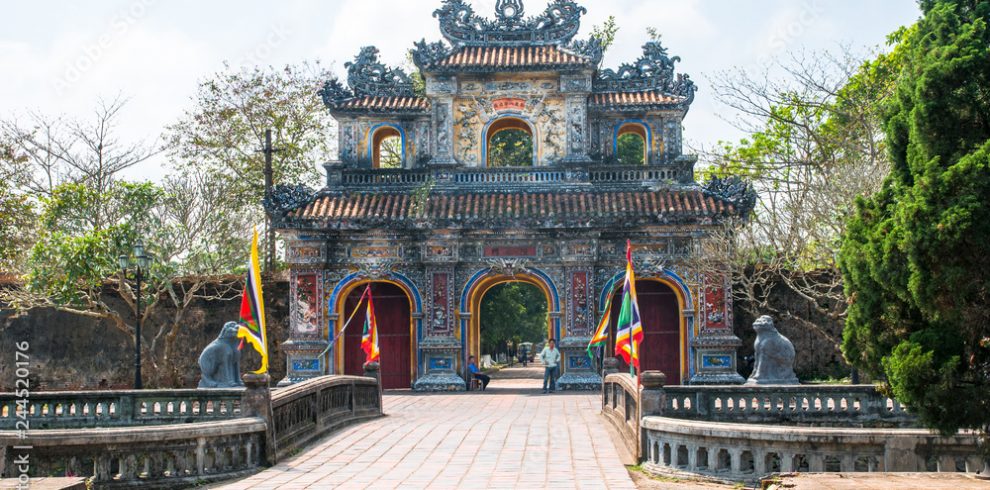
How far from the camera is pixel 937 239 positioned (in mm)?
9188

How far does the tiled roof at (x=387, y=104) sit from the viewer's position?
3102 centimetres

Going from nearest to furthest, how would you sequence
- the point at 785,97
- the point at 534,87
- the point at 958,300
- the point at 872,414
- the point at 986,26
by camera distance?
1. the point at 958,300
2. the point at 986,26
3. the point at 872,414
4. the point at 785,97
5. the point at 534,87

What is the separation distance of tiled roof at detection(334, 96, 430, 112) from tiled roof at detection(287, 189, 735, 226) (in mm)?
2580

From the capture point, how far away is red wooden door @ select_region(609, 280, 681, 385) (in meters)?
29.7

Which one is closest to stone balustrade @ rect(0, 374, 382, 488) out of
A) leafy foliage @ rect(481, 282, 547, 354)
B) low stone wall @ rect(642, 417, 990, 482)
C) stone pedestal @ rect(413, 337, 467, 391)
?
low stone wall @ rect(642, 417, 990, 482)

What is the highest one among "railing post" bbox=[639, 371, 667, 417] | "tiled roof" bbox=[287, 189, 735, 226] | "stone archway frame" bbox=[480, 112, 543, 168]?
"stone archway frame" bbox=[480, 112, 543, 168]

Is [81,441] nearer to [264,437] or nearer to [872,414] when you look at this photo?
[264,437]

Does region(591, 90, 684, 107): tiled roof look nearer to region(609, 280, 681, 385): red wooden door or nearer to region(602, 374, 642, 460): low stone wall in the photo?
region(609, 280, 681, 385): red wooden door

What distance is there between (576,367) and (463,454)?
49.2 feet

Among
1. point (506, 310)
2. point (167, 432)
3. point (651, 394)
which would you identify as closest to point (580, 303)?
point (506, 310)

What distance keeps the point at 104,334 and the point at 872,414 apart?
79.7 feet

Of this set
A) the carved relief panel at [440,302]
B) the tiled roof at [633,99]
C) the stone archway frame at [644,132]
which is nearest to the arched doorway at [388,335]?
the carved relief panel at [440,302]

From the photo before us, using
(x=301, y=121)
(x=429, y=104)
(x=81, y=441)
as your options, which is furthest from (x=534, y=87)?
(x=81, y=441)

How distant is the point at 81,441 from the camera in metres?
11.6
